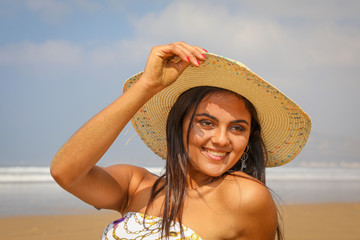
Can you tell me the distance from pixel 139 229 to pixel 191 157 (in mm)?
493

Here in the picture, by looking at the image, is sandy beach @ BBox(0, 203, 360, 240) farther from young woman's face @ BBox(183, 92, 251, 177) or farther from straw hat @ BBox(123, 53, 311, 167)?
young woman's face @ BBox(183, 92, 251, 177)

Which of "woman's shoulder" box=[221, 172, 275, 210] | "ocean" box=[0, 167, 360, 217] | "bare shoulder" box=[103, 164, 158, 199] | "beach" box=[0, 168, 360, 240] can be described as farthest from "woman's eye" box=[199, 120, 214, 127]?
"ocean" box=[0, 167, 360, 217]

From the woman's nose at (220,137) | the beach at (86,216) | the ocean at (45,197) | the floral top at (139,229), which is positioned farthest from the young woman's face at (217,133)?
the ocean at (45,197)

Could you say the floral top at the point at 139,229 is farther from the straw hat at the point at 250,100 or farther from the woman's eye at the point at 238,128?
the straw hat at the point at 250,100

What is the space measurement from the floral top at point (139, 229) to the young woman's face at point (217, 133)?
1.19ft

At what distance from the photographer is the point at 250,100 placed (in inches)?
95.0

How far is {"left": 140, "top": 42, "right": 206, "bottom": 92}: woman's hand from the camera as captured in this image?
192cm

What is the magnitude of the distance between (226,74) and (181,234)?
885 millimetres

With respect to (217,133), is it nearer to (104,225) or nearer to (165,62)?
(165,62)

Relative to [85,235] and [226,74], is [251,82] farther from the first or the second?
[85,235]

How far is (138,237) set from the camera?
216 centimetres

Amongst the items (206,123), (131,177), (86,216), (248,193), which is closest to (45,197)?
(86,216)

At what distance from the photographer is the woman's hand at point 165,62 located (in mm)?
1919

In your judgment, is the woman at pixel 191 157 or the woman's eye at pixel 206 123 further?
the woman's eye at pixel 206 123
